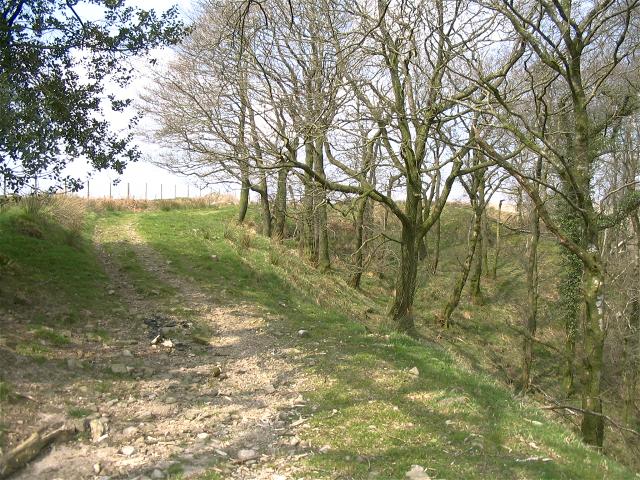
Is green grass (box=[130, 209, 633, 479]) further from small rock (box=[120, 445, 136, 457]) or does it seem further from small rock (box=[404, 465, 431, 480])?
small rock (box=[120, 445, 136, 457])

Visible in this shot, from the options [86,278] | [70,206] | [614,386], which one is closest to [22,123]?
[86,278]

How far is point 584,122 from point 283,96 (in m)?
5.19

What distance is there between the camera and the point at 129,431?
190 inches

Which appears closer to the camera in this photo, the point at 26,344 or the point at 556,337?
the point at 26,344

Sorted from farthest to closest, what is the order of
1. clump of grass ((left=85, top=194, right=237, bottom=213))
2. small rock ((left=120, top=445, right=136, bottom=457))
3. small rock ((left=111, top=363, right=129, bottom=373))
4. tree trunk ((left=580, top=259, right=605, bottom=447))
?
clump of grass ((left=85, top=194, right=237, bottom=213)) < tree trunk ((left=580, top=259, right=605, bottom=447)) < small rock ((left=111, top=363, right=129, bottom=373)) < small rock ((left=120, top=445, right=136, bottom=457))

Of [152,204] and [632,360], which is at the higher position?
[152,204]

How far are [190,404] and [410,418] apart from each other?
2397mm

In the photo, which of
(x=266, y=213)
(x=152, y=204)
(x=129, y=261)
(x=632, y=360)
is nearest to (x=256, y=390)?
(x=129, y=261)

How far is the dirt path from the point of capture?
4305mm

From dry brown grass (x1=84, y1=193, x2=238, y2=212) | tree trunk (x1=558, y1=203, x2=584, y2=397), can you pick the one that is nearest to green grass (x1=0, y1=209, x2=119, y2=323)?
dry brown grass (x1=84, y1=193, x2=238, y2=212)

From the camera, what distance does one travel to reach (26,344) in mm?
6371

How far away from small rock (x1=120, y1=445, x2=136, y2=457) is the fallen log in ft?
1.70

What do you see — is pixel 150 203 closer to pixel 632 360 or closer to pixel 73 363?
pixel 73 363

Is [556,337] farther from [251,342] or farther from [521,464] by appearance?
[521,464]
